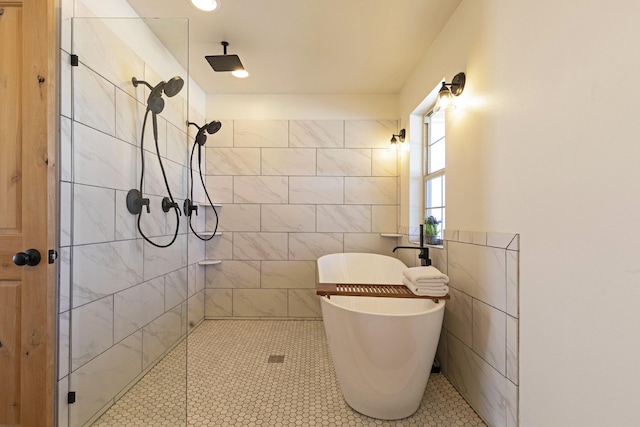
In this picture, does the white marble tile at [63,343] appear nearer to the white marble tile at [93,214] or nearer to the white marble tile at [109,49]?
the white marble tile at [93,214]

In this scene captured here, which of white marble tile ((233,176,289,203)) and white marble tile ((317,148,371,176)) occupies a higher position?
white marble tile ((317,148,371,176))

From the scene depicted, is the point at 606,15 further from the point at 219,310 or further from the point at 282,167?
the point at 219,310

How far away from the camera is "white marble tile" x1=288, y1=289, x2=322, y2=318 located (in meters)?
3.23

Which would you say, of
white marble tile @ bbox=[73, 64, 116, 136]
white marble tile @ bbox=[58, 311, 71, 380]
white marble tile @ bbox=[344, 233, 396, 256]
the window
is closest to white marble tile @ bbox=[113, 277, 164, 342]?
white marble tile @ bbox=[58, 311, 71, 380]

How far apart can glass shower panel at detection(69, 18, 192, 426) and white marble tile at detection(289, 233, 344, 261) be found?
4.49 feet

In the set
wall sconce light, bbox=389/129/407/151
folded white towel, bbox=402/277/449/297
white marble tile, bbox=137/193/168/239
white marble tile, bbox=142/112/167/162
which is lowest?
folded white towel, bbox=402/277/449/297

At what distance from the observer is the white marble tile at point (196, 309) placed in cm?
282

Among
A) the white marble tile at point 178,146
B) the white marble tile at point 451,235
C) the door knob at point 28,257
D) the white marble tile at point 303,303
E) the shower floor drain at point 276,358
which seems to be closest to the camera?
the door knob at point 28,257

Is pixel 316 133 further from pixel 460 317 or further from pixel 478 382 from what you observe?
pixel 478 382

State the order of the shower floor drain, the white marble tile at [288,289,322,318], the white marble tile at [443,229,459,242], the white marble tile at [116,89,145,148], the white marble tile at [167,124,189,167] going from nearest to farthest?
the white marble tile at [116,89,145,148] < the white marble tile at [443,229,459,242] < the white marble tile at [167,124,189,167] < the shower floor drain < the white marble tile at [288,289,322,318]

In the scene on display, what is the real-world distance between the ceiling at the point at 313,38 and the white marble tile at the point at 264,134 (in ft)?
1.25

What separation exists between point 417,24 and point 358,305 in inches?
88.9

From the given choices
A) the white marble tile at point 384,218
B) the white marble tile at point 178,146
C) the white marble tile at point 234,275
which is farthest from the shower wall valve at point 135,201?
the white marble tile at point 384,218

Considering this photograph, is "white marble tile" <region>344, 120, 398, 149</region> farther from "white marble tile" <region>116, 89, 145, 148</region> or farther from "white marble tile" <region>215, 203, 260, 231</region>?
"white marble tile" <region>116, 89, 145, 148</region>
